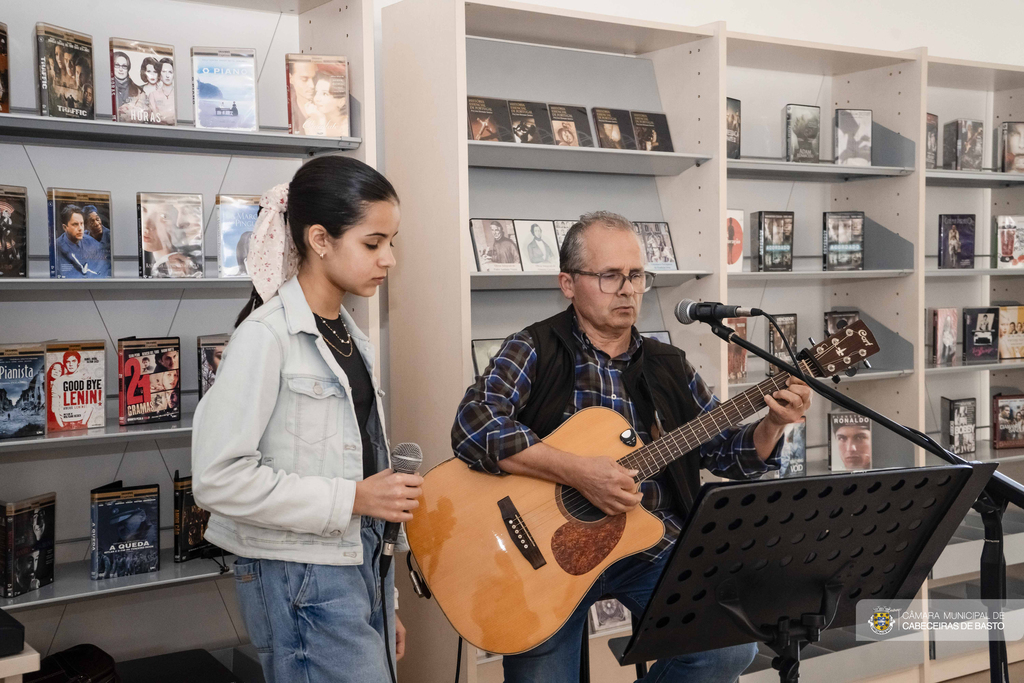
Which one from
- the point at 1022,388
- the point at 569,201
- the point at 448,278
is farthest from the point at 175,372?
the point at 1022,388

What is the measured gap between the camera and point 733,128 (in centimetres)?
338

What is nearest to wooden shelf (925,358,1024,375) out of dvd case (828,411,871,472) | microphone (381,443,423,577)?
dvd case (828,411,871,472)

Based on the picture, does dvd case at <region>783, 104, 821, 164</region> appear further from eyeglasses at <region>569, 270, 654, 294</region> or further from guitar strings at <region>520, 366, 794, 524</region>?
guitar strings at <region>520, 366, 794, 524</region>

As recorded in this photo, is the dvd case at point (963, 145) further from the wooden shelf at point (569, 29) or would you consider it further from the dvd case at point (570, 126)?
the dvd case at point (570, 126)

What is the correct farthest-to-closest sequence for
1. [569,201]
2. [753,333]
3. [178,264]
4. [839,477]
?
[753,333]
[569,201]
[178,264]
[839,477]

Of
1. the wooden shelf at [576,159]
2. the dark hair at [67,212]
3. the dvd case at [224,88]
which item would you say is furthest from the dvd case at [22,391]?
the wooden shelf at [576,159]

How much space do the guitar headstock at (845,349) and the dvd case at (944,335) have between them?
7.57 ft

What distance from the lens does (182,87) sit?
274cm

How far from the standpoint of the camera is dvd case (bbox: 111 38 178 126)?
2367 millimetres

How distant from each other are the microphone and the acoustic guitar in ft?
1.26

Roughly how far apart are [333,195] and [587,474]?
0.88 m

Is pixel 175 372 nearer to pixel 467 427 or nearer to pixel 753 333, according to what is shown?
pixel 467 427

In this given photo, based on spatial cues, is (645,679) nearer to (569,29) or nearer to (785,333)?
(785,333)

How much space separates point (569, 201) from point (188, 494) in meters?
1.71
